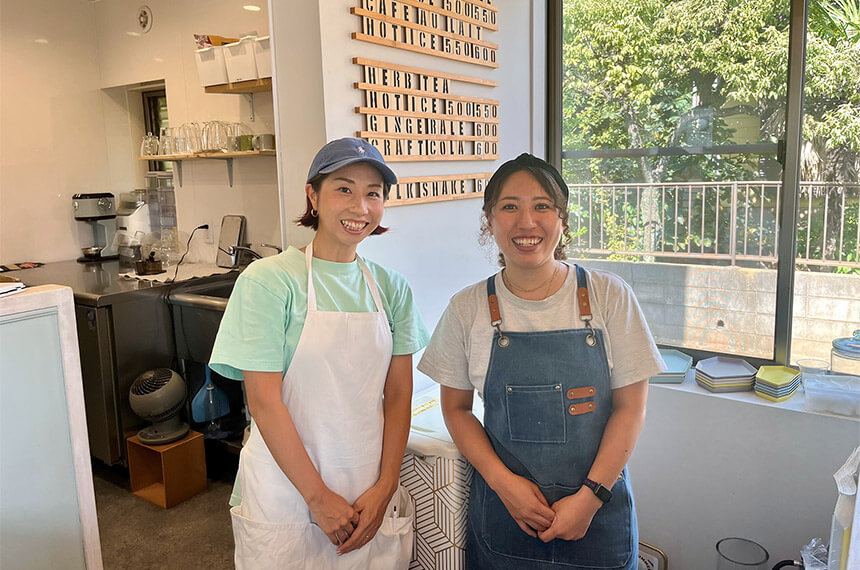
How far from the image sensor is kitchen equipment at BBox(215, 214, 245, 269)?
3.79 meters

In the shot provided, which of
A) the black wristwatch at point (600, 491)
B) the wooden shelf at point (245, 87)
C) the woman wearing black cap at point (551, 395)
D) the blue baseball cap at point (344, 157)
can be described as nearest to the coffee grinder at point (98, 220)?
the wooden shelf at point (245, 87)

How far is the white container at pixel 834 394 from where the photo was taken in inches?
91.4

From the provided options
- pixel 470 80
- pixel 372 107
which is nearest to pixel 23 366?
pixel 372 107

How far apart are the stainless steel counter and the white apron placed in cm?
189

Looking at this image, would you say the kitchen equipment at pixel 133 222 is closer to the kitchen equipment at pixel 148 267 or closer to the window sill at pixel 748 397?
the kitchen equipment at pixel 148 267

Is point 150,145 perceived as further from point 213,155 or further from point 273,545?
point 273,545

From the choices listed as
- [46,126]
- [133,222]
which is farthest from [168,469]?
[46,126]

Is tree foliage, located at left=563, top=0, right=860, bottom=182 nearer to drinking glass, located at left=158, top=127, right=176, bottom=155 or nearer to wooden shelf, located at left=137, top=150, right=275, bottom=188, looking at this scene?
wooden shelf, located at left=137, top=150, right=275, bottom=188

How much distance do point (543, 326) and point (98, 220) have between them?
159 inches

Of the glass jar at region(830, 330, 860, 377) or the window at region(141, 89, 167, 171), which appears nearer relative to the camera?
the glass jar at region(830, 330, 860, 377)

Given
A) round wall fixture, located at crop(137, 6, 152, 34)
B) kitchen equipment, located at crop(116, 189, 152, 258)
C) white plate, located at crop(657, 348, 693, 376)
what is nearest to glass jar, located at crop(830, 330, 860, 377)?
white plate, located at crop(657, 348, 693, 376)

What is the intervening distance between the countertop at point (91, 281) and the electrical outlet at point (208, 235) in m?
0.54

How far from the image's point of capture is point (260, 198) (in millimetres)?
3727

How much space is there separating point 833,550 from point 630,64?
83.7 inches
